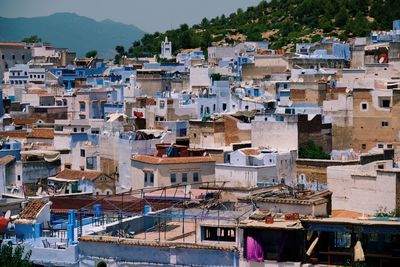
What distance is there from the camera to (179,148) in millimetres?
24031

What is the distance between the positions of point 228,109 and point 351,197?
38.6 ft

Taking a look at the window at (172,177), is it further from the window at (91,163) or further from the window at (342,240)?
the window at (342,240)

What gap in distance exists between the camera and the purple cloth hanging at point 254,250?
13.1m

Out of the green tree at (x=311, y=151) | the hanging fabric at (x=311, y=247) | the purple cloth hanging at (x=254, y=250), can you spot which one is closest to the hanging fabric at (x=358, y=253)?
the hanging fabric at (x=311, y=247)

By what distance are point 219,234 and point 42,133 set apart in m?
15.3

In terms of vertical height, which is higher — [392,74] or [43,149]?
[392,74]

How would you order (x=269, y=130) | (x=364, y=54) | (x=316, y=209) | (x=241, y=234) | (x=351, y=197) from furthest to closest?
(x=364, y=54), (x=269, y=130), (x=351, y=197), (x=316, y=209), (x=241, y=234)

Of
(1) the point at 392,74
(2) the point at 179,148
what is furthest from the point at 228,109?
(2) the point at 179,148

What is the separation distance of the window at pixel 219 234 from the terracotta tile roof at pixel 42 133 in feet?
47.8

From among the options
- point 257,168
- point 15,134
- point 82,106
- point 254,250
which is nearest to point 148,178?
point 257,168

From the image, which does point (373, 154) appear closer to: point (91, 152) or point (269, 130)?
point (269, 130)

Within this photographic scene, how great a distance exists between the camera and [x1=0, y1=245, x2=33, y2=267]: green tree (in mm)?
13766

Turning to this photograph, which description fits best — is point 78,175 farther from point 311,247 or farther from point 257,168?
point 311,247

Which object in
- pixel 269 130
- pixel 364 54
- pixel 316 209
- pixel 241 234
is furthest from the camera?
pixel 364 54
